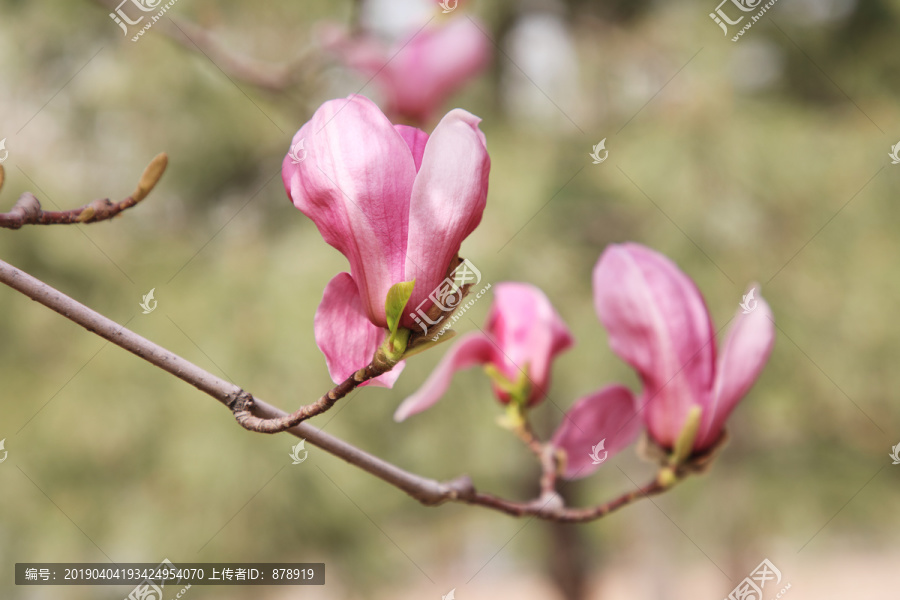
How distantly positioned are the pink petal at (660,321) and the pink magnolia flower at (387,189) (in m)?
0.18

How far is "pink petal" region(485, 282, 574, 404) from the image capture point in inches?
Result: 21.0

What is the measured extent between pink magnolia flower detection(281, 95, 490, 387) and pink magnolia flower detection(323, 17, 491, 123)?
0.77 metres

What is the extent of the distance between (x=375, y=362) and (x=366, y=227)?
0.20ft

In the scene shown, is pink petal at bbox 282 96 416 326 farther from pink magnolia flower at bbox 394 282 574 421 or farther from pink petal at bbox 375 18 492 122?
pink petal at bbox 375 18 492 122

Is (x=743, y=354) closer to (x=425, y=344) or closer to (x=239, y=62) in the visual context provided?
(x=425, y=344)

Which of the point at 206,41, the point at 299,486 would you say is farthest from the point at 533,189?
the point at 206,41

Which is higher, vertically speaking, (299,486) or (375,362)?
(375,362)

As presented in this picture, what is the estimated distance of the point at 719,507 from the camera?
8.30ft

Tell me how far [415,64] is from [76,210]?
0.78 metres

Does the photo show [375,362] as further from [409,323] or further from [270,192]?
[270,192]

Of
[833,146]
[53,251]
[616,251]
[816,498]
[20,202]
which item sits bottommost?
[53,251]
